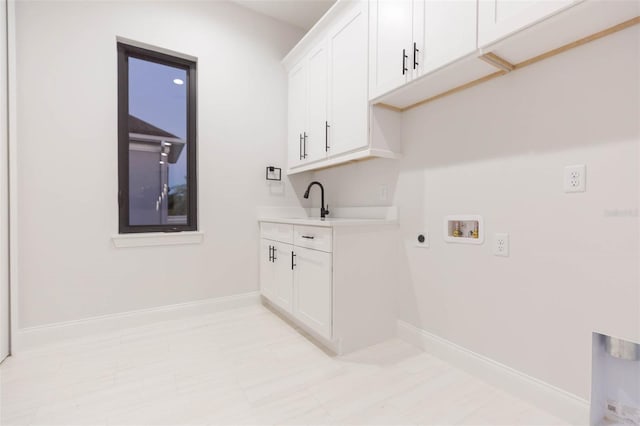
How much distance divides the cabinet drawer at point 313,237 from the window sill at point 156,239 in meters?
0.99

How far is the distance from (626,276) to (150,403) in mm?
2176

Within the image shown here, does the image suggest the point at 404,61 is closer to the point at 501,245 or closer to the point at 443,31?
the point at 443,31

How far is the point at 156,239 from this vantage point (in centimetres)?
245

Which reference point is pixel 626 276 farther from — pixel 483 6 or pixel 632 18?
pixel 483 6

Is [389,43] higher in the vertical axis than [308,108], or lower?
higher

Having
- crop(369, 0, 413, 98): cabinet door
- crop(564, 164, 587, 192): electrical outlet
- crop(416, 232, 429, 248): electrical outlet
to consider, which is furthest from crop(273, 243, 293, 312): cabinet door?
crop(564, 164, 587, 192): electrical outlet

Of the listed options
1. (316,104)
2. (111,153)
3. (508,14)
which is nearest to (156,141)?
(111,153)

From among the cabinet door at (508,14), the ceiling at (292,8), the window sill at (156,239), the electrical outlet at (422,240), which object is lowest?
the window sill at (156,239)

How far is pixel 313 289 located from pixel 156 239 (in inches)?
56.3

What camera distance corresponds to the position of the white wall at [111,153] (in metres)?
2.04

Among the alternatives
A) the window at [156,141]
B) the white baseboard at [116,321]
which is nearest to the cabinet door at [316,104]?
the window at [156,141]

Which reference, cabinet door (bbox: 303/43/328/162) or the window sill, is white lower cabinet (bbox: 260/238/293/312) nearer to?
the window sill

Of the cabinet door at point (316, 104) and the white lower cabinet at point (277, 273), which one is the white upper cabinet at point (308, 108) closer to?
the cabinet door at point (316, 104)

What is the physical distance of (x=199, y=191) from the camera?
263 centimetres
